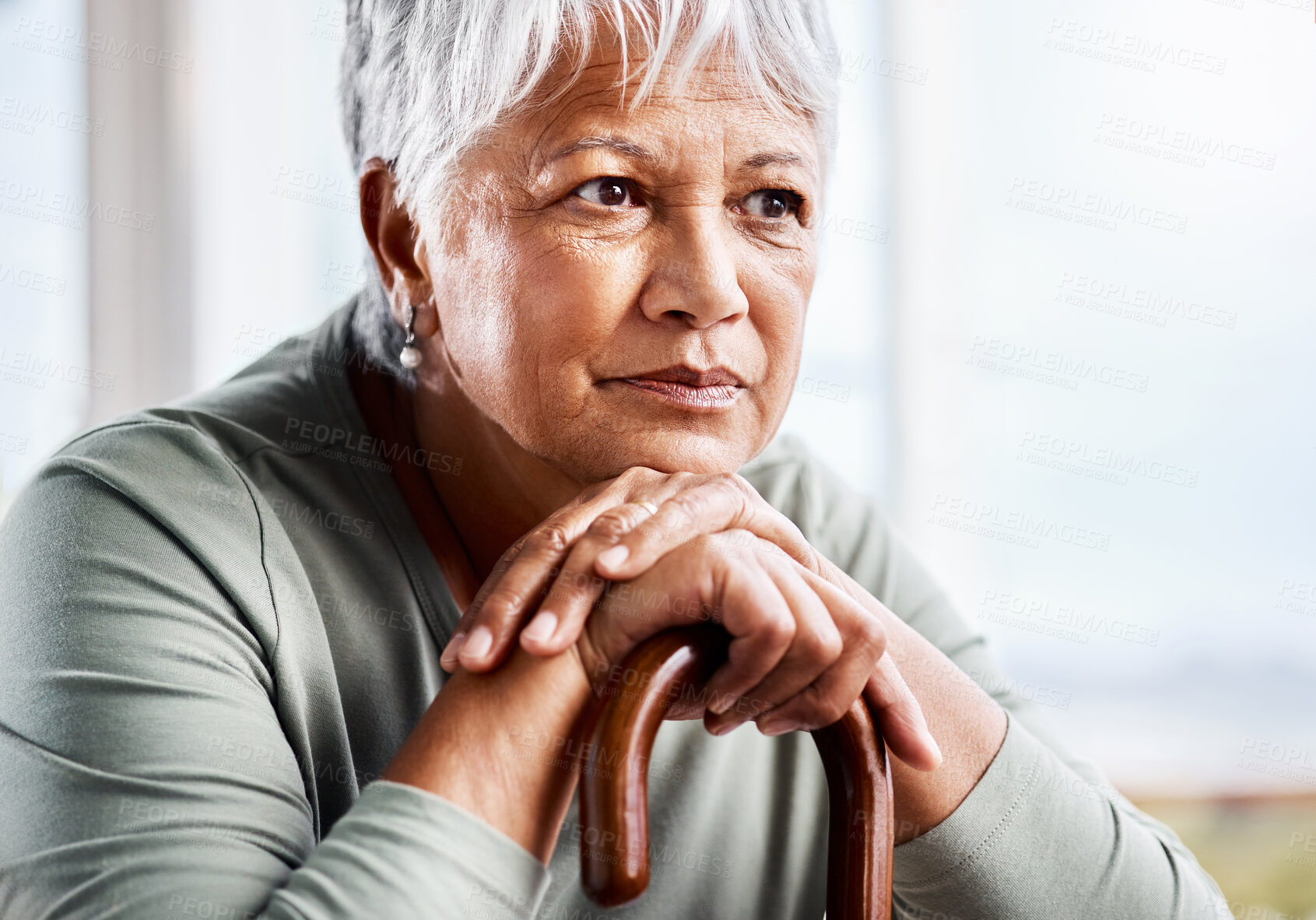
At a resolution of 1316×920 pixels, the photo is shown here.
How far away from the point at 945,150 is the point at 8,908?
276 centimetres

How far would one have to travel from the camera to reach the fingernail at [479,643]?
77 cm

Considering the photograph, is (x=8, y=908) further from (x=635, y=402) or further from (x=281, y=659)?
(x=635, y=402)

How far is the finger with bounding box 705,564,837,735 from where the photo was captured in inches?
30.0

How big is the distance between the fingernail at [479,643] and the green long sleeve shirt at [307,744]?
6 centimetres

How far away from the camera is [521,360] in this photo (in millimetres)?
959

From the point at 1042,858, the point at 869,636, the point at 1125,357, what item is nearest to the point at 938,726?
the point at 1042,858

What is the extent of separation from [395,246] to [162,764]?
1.86 feet

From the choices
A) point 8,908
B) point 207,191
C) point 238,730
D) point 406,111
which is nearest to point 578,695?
point 238,730

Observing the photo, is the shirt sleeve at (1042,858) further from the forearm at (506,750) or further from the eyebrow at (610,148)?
the eyebrow at (610,148)

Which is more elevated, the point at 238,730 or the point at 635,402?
the point at 635,402

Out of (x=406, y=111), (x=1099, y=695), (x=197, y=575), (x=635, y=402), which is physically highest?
(x=406, y=111)

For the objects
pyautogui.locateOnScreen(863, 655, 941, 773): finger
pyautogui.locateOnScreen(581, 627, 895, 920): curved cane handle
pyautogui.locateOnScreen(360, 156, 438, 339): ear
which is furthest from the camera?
pyautogui.locateOnScreen(360, 156, 438, 339): ear

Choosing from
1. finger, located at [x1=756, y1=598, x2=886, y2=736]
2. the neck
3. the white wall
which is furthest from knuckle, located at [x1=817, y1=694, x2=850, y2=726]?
the white wall

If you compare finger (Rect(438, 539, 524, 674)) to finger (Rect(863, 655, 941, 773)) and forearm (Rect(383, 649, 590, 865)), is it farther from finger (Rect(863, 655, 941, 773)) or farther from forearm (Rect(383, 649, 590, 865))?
finger (Rect(863, 655, 941, 773))
